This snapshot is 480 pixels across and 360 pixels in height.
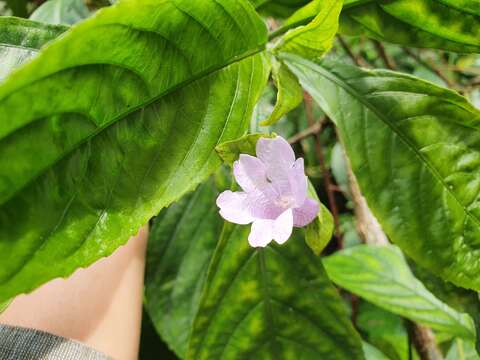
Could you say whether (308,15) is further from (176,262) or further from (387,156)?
(176,262)

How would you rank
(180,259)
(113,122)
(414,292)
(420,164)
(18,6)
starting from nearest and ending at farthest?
(113,122)
(420,164)
(180,259)
(414,292)
(18,6)

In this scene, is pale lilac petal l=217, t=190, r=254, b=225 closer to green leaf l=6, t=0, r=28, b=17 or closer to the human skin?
the human skin

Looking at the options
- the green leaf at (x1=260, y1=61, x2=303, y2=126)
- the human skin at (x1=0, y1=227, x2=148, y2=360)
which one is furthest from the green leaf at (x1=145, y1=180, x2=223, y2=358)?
the green leaf at (x1=260, y1=61, x2=303, y2=126)

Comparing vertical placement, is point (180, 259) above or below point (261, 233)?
below

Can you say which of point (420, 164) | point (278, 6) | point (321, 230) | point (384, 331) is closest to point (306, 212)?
point (321, 230)

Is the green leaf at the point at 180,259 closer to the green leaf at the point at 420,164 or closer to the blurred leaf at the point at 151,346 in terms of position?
the blurred leaf at the point at 151,346

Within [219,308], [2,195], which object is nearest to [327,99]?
[219,308]

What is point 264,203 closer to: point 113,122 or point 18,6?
point 113,122
